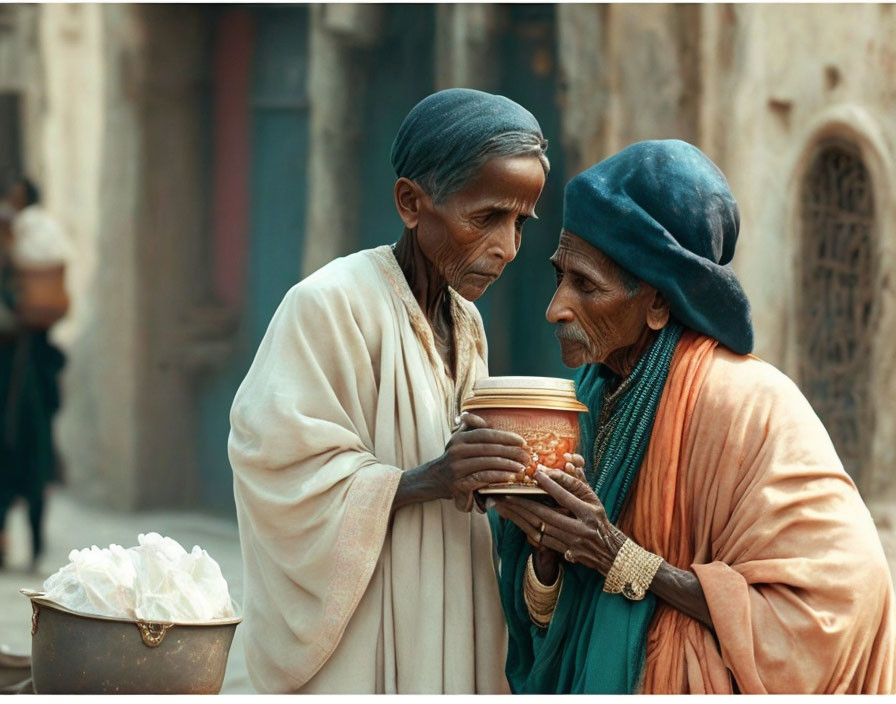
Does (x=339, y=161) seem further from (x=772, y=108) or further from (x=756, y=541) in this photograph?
(x=756, y=541)

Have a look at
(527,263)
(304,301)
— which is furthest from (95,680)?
(527,263)

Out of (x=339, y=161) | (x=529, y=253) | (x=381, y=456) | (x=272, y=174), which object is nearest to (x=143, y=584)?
(x=381, y=456)

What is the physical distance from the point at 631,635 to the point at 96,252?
8499mm

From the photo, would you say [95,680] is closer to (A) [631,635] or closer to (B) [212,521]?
(A) [631,635]

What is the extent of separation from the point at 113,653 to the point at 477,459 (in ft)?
2.95

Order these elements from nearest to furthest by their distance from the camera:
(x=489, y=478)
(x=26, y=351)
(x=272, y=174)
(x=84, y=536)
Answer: (x=489, y=478)
(x=26, y=351)
(x=84, y=536)
(x=272, y=174)

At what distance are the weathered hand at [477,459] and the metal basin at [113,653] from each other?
64 centimetres

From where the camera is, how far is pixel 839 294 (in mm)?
8531

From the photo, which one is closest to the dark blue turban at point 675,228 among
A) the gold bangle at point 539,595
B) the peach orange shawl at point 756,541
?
the peach orange shawl at point 756,541

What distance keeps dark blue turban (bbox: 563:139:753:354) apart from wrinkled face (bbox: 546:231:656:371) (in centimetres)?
5

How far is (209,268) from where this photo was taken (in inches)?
473

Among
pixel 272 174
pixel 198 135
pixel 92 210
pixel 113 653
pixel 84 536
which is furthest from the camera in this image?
pixel 198 135

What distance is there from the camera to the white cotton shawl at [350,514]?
3.49m

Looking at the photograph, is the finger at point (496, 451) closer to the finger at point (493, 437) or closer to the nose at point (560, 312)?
the finger at point (493, 437)
